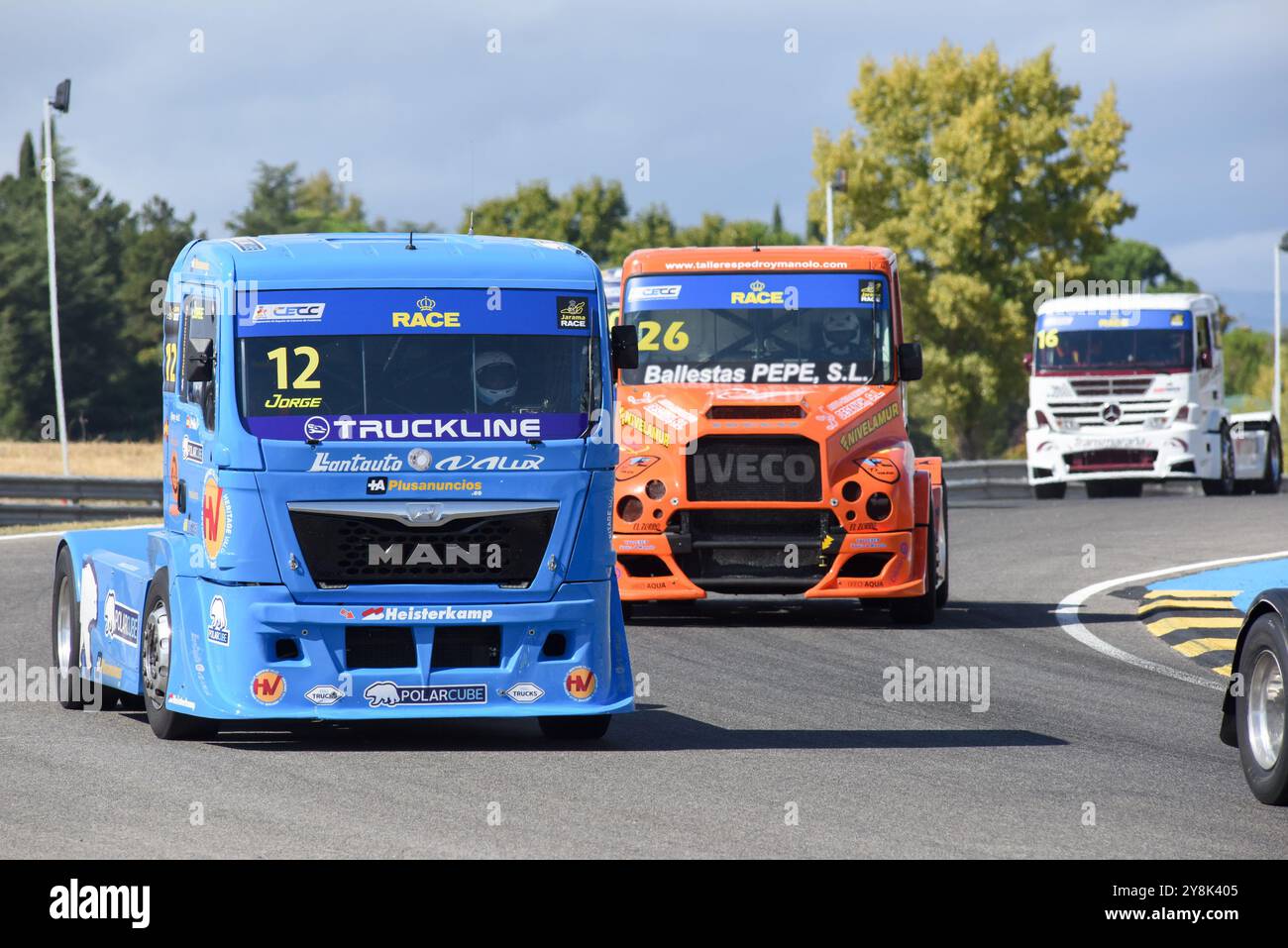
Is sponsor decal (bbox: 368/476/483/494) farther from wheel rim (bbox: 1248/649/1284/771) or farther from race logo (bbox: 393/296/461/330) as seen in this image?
wheel rim (bbox: 1248/649/1284/771)

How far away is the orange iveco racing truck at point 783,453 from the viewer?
16562 millimetres

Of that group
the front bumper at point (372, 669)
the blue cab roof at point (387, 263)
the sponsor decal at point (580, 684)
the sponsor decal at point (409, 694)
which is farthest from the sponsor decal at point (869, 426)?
the sponsor decal at point (409, 694)

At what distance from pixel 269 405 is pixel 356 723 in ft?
6.90

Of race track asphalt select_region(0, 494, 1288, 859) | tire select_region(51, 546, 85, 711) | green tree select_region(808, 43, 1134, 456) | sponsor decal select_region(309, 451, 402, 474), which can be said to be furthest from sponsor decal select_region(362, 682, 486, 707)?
green tree select_region(808, 43, 1134, 456)

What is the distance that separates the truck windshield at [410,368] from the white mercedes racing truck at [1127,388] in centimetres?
2272

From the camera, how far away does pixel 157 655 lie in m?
11.0

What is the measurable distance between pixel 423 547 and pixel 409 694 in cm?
73

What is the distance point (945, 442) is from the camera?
67062 millimetres

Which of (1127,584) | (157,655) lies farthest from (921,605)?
(157,655)

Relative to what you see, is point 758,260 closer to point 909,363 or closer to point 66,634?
point 909,363

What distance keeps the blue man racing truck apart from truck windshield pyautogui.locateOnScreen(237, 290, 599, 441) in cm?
1

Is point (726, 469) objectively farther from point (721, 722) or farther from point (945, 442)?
point (945, 442)
